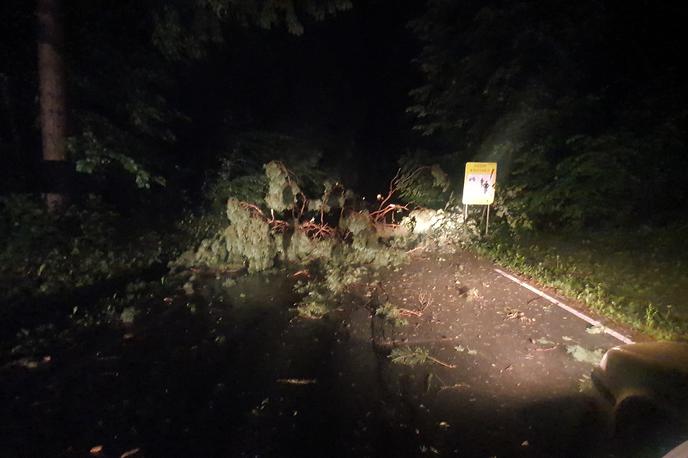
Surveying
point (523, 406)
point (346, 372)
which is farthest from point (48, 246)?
point (523, 406)

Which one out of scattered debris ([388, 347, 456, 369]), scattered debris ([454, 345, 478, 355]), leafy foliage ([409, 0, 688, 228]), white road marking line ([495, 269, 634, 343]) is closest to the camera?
scattered debris ([388, 347, 456, 369])

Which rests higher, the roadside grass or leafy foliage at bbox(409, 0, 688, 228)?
leafy foliage at bbox(409, 0, 688, 228)

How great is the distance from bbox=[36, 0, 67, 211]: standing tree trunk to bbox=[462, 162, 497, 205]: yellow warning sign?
9741 mm

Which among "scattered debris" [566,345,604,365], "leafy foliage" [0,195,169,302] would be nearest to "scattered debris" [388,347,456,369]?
"scattered debris" [566,345,604,365]

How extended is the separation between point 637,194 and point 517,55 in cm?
604

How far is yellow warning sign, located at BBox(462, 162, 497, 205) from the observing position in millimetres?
12393

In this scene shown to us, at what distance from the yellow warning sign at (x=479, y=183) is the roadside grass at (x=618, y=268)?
1.20m

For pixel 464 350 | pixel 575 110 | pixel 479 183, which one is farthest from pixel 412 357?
pixel 575 110

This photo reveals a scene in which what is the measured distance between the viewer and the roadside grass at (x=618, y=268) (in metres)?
7.00

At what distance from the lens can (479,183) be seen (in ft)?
41.1

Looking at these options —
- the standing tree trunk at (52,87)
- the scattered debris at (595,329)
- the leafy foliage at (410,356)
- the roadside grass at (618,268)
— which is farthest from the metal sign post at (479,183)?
the standing tree trunk at (52,87)

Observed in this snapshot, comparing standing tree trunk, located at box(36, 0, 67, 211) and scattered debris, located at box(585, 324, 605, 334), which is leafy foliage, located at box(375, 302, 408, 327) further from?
standing tree trunk, located at box(36, 0, 67, 211)

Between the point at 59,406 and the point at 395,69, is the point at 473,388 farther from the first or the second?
the point at 395,69

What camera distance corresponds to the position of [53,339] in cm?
609
